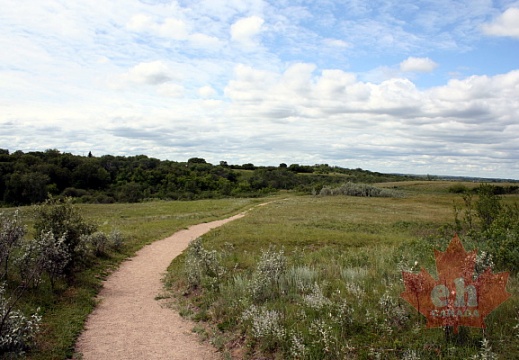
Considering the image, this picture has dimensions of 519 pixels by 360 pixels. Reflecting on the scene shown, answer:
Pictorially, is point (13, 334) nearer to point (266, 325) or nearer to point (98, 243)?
point (266, 325)

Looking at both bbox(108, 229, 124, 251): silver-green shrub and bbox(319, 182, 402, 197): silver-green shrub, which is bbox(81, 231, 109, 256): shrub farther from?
bbox(319, 182, 402, 197): silver-green shrub

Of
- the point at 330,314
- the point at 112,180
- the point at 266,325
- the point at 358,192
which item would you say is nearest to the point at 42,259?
the point at 266,325

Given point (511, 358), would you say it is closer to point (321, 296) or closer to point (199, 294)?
point (321, 296)

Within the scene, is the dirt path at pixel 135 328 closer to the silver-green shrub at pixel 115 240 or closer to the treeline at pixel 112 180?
the silver-green shrub at pixel 115 240

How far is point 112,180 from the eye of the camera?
82.7 meters

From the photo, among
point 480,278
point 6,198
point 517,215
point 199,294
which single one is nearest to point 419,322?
point 480,278

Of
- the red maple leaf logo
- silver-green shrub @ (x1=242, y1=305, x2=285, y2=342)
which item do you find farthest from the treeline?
the red maple leaf logo

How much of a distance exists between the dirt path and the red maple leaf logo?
3514 millimetres

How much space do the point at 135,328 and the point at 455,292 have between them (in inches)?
234

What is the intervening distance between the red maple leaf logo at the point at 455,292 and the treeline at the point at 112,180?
5903 centimetres

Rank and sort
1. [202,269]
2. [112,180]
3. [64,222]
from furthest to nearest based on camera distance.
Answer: [112,180], [202,269], [64,222]

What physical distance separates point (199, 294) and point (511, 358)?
676cm

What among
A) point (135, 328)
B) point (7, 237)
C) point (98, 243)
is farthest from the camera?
point (98, 243)

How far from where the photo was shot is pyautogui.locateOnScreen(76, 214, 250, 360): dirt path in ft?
20.7
